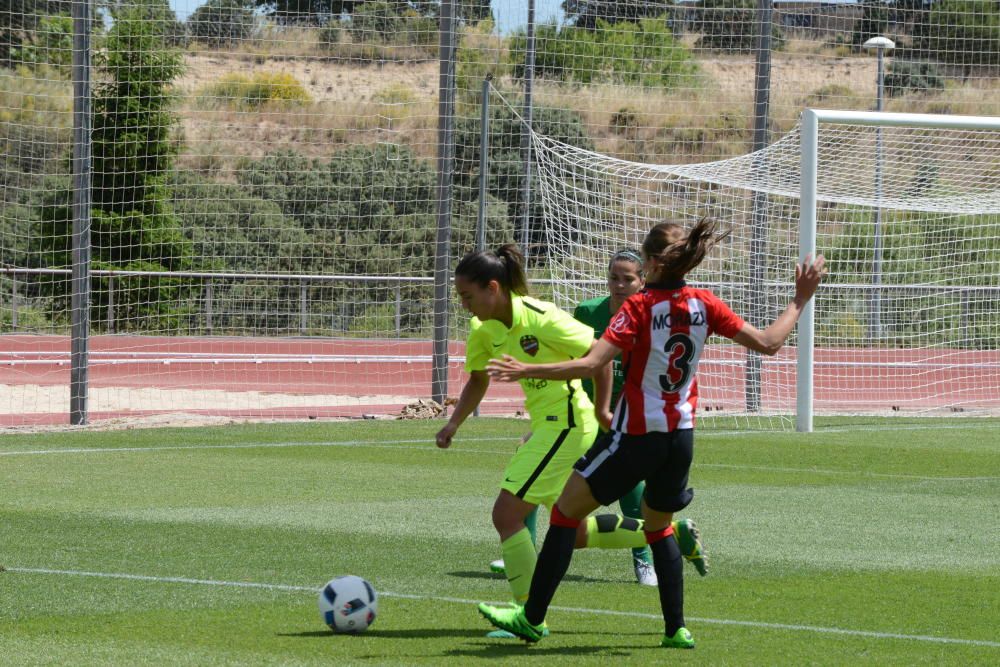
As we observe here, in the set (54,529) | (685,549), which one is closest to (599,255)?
(54,529)

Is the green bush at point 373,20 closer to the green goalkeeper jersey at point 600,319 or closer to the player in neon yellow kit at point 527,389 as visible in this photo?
the green goalkeeper jersey at point 600,319

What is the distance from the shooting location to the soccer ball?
6.30 m

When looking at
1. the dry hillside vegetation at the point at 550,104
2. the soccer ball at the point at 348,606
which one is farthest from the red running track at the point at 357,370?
the soccer ball at the point at 348,606

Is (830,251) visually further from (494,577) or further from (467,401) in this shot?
(467,401)

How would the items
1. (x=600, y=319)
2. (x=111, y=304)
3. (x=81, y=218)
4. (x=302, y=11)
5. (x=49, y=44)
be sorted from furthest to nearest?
(x=302, y=11) < (x=49, y=44) < (x=111, y=304) < (x=81, y=218) < (x=600, y=319)

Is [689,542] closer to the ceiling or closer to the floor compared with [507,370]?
closer to the floor

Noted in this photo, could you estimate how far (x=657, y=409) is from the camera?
6012 mm

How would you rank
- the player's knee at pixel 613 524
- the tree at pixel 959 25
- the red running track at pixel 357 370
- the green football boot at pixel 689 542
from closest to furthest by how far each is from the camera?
the green football boot at pixel 689 542, the player's knee at pixel 613 524, the red running track at pixel 357 370, the tree at pixel 959 25

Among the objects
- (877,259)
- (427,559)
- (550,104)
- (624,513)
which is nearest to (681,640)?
(624,513)

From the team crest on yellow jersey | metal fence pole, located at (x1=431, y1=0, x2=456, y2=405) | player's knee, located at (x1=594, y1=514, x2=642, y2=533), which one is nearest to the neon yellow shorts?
the team crest on yellow jersey

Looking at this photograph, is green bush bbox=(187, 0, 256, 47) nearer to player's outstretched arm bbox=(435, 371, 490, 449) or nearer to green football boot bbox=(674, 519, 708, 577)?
player's outstretched arm bbox=(435, 371, 490, 449)

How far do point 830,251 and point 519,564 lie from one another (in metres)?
18.4

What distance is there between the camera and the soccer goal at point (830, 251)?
18.0m

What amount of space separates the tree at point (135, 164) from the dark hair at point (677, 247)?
1209 cm
